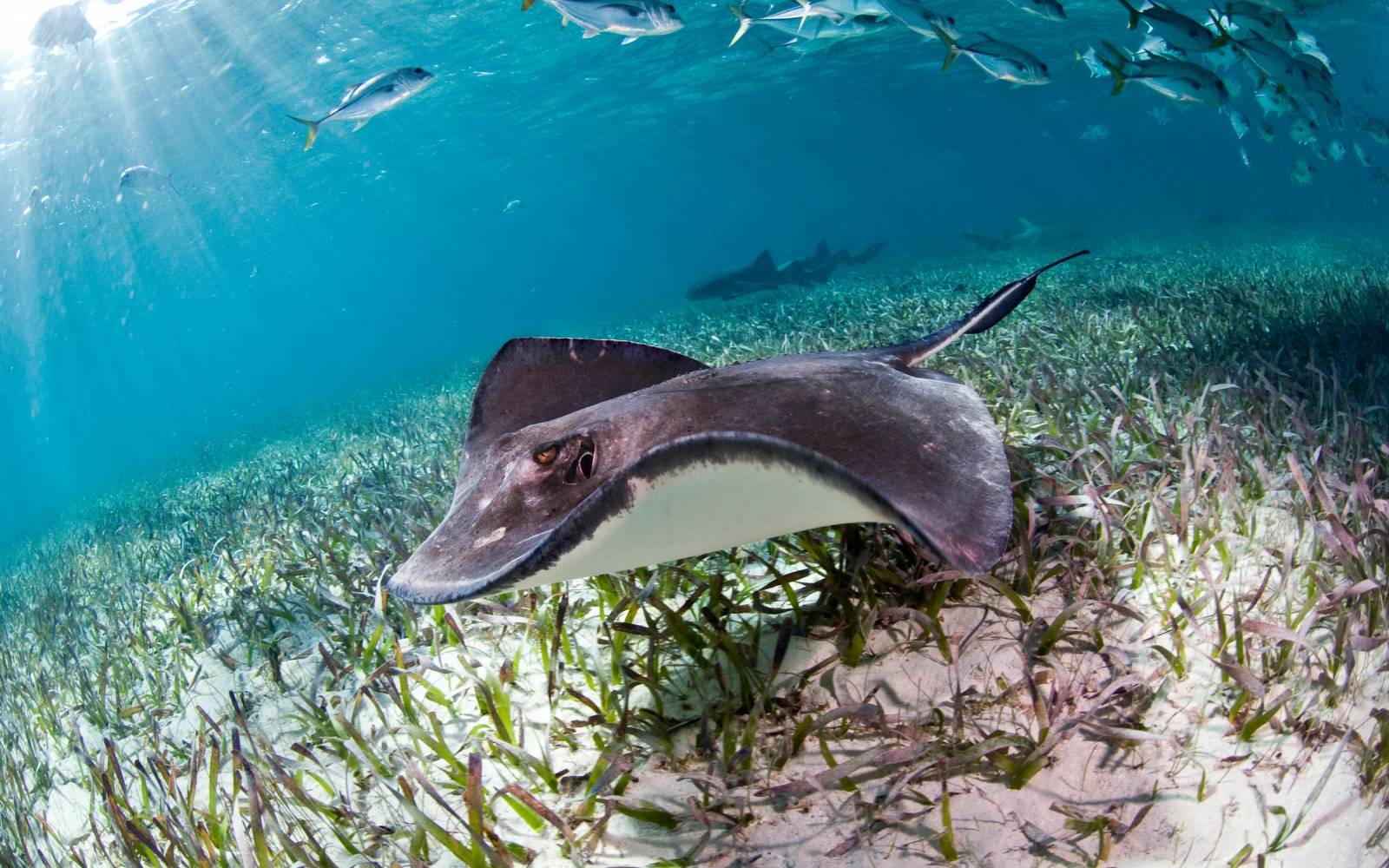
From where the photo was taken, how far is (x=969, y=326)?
9.09 ft

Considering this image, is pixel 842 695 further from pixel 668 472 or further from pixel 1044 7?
pixel 1044 7

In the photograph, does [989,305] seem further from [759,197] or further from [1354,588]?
[759,197]

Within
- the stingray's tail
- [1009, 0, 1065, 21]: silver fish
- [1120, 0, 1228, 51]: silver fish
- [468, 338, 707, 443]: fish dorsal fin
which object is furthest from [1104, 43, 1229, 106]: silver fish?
[468, 338, 707, 443]: fish dorsal fin

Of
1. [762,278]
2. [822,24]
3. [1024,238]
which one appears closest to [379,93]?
[822,24]

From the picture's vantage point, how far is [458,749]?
2.20 metres

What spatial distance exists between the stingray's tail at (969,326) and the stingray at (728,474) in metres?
0.01

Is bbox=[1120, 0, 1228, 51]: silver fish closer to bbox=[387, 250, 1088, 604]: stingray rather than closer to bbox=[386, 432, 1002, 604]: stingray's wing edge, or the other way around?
bbox=[387, 250, 1088, 604]: stingray

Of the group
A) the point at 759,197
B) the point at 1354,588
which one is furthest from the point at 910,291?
the point at 759,197

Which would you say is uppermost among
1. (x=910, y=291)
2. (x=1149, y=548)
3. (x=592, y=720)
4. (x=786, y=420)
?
(x=786, y=420)

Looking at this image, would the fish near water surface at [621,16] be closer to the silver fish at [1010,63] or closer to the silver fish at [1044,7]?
the silver fish at [1010,63]

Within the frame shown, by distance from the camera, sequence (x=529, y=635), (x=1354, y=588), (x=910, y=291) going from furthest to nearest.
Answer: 1. (x=910, y=291)
2. (x=529, y=635)
3. (x=1354, y=588)

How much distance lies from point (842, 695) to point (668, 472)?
3.33 ft

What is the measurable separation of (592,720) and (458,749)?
476 millimetres

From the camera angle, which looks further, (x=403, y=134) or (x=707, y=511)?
(x=403, y=134)
